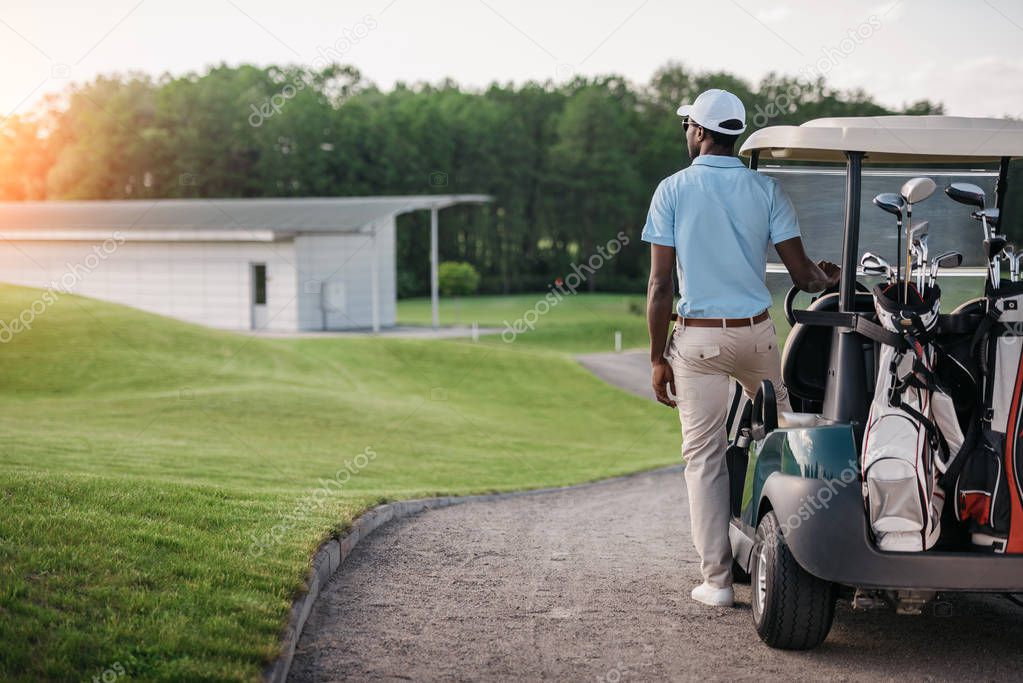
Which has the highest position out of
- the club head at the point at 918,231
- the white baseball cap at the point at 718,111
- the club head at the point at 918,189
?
the white baseball cap at the point at 718,111

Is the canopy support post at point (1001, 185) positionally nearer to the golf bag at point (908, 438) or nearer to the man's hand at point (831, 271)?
the man's hand at point (831, 271)

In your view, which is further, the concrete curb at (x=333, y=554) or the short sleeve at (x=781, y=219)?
the short sleeve at (x=781, y=219)

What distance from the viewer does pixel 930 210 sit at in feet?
21.4

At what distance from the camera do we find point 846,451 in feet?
15.2

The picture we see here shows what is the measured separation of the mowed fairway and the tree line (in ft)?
130

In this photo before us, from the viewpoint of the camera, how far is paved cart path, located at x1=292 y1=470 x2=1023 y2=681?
4699 millimetres

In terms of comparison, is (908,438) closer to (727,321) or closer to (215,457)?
(727,321)

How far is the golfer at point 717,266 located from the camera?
5.30 m

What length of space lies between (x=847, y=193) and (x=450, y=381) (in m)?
24.3

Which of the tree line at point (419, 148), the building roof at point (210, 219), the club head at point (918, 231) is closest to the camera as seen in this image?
the club head at point (918, 231)

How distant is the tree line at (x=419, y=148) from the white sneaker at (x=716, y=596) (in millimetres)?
67130

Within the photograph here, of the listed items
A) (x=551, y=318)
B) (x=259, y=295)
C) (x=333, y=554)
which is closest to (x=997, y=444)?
(x=333, y=554)

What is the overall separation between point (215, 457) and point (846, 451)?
9.38 metres

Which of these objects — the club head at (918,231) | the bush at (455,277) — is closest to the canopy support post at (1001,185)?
the club head at (918,231)
